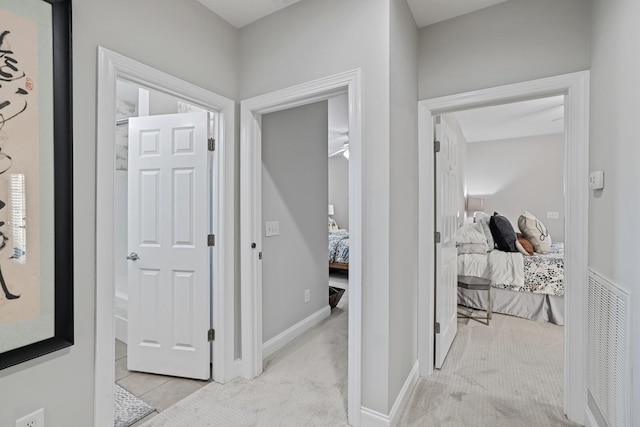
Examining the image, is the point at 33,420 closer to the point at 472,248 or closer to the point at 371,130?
the point at 371,130

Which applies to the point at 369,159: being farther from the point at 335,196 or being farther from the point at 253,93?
the point at 335,196

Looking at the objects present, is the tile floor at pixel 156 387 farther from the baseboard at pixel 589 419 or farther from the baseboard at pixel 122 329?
the baseboard at pixel 589 419

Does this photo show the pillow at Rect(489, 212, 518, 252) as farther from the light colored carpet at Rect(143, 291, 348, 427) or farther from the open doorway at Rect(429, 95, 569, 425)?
the light colored carpet at Rect(143, 291, 348, 427)

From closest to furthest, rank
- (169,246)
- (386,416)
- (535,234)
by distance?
1. (386,416)
2. (169,246)
3. (535,234)

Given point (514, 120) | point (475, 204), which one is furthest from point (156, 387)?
point (475, 204)

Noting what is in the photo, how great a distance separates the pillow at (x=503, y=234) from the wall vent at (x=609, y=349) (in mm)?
2186

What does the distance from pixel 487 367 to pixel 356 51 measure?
2.48 metres

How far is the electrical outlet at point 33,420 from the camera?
126 cm

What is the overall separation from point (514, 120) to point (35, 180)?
595cm

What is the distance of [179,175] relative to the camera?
225 centimetres

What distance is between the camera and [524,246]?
390 centimetres

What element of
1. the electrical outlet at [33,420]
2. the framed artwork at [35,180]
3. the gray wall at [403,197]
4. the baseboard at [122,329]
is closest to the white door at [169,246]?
the baseboard at [122,329]

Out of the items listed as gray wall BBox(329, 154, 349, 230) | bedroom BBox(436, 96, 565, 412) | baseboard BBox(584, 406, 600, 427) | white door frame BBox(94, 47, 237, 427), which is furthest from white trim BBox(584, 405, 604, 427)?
gray wall BBox(329, 154, 349, 230)

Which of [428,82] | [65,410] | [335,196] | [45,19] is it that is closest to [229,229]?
[65,410]
